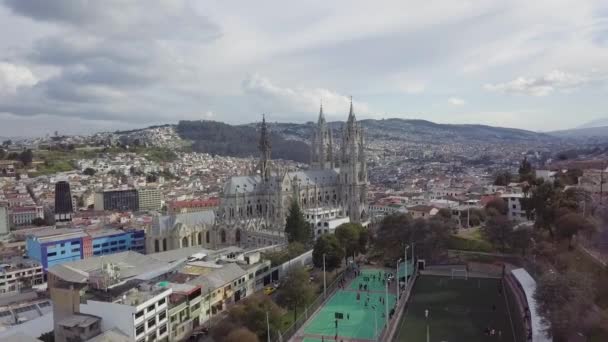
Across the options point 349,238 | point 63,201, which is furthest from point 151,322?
point 63,201

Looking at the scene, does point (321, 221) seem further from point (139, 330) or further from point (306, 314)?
point (139, 330)

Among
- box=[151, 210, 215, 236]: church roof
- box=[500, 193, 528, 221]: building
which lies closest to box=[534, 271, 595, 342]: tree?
box=[500, 193, 528, 221]: building

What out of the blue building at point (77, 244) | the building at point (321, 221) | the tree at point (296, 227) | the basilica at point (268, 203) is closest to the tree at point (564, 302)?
the tree at point (296, 227)

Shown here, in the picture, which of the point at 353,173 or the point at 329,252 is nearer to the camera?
the point at 329,252

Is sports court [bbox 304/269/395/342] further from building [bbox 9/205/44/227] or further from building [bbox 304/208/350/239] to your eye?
building [bbox 9/205/44/227]

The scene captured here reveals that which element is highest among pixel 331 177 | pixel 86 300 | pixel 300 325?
pixel 331 177

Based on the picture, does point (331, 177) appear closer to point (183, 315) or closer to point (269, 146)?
point (269, 146)

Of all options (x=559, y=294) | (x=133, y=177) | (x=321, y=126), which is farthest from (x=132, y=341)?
(x=133, y=177)

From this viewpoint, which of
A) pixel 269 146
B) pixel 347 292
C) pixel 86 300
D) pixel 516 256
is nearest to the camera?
pixel 86 300
